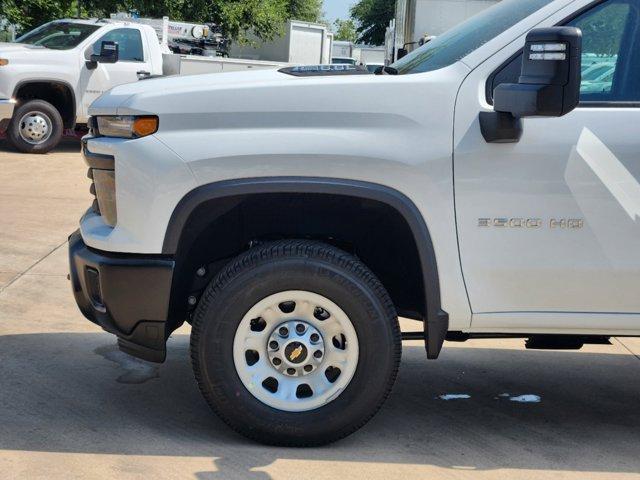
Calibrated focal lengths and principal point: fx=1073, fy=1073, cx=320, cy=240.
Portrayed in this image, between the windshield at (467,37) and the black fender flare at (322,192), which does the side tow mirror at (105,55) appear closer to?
the windshield at (467,37)

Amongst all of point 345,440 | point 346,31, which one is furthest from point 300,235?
point 346,31

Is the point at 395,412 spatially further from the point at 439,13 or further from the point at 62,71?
the point at 439,13

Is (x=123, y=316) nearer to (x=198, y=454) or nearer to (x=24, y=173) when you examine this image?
(x=198, y=454)

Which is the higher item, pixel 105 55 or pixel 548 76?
pixel 548 76

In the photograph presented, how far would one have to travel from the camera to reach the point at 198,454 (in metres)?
4.30

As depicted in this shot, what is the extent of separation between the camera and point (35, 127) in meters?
15.2

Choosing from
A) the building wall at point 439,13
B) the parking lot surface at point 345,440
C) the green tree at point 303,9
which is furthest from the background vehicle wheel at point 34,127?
the green tree at point 303,9

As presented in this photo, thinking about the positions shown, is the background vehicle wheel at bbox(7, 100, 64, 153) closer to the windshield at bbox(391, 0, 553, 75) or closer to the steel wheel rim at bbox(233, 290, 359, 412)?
the windshield at bbox(391, 0, 553, 75)

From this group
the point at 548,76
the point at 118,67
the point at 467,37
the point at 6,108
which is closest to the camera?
the point at 548,76

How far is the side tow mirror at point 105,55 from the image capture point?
15.1 meters

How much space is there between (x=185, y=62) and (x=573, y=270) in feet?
53.6

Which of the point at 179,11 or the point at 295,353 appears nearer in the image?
the point at 295,353

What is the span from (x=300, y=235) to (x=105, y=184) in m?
0.85

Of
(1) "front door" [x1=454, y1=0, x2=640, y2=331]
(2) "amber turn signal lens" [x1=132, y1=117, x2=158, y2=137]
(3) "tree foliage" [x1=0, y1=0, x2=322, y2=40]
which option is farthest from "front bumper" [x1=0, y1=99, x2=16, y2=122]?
(1) "front door" [x1=454, y1=0, x2=640, y2=331]
